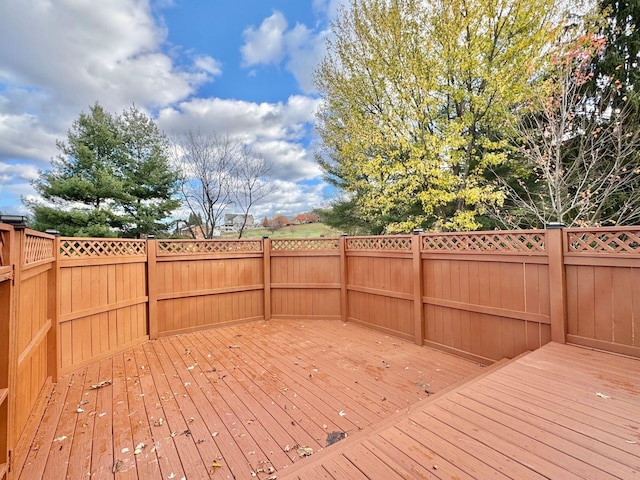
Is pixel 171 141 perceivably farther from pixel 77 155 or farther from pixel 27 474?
pixel 27 474

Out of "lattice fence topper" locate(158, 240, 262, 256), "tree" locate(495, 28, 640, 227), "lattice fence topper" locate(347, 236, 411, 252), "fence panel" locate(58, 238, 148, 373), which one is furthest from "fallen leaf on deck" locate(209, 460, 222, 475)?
"tree" locate(495, 28, 640, 227)

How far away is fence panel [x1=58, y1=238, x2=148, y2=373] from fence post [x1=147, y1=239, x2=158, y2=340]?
6 cm

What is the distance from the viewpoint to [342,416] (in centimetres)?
248

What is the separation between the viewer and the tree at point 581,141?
5.18 meters

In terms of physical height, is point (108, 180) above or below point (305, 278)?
above

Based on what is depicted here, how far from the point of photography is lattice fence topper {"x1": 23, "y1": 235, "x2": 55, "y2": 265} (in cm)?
229

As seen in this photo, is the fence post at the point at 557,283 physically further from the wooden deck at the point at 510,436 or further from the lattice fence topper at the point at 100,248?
the lattice fence topper at the point at 100,248

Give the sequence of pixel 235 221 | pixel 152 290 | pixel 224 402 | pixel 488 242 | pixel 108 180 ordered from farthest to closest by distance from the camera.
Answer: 1. pixel 235 221
2. pixel 108 180
3. pixel 152 290
4. pixel 488 242
5. pixel 224 402

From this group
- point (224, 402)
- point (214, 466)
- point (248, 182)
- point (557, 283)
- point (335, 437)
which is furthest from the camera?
point (248, 182)

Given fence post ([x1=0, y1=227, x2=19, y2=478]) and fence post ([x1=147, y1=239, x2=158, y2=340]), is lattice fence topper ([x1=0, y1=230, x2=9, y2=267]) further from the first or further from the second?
fence post ([x1=147, y1=239, x2=158, y2=340])

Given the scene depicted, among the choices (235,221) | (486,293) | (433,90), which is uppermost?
(433,90)

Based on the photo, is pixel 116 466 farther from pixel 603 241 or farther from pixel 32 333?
pixel 603 241

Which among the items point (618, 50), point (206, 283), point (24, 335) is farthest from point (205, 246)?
point (618, 50)

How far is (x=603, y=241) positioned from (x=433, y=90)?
4.92 m
